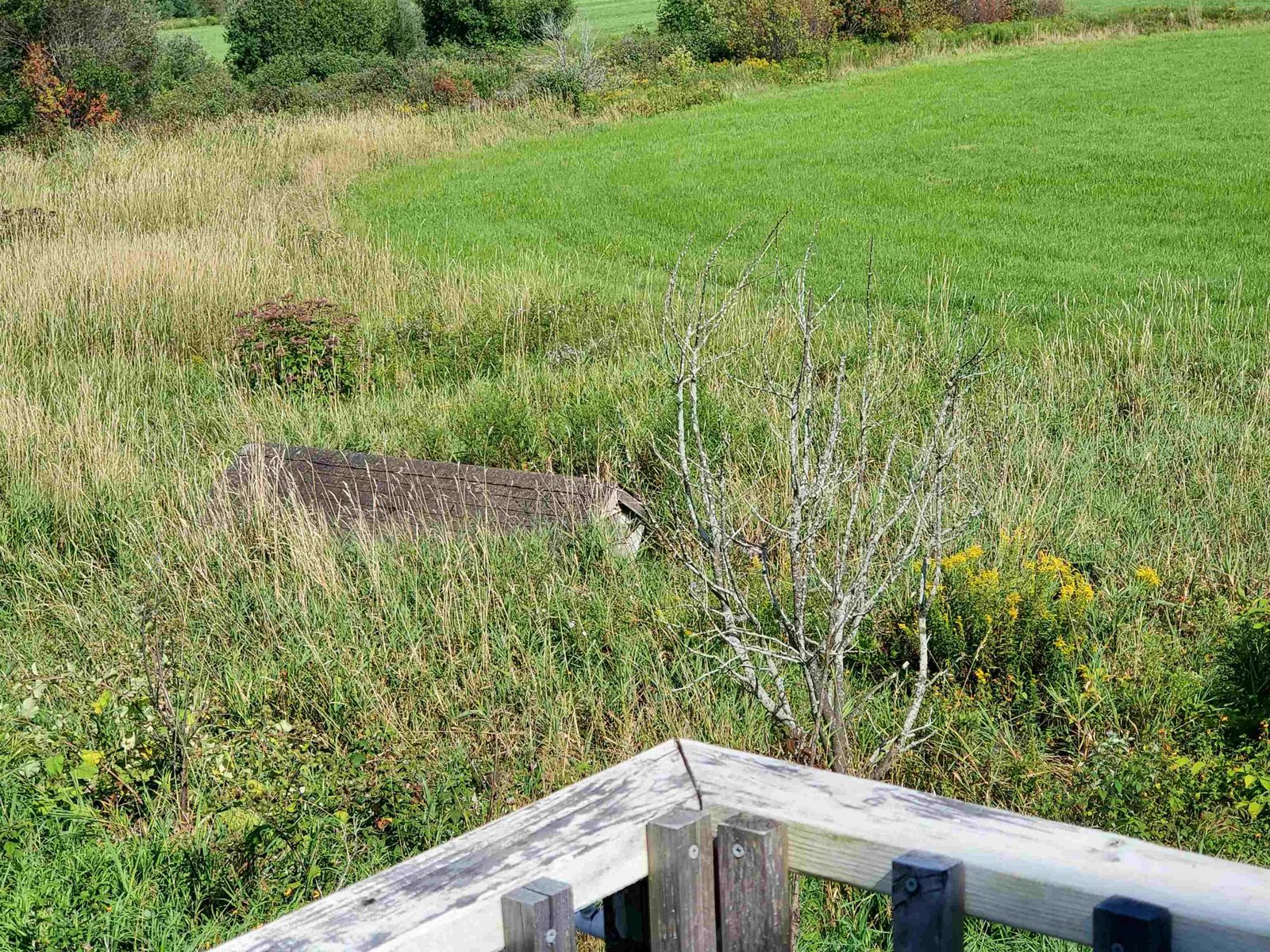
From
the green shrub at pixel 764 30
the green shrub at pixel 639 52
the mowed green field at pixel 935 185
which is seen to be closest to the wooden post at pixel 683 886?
the mowed green field at pixel 935 185

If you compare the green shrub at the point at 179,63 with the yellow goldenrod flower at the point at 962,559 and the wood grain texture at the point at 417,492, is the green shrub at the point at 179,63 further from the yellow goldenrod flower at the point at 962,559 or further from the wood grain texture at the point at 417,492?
the yellow goldenrod flower at the point at 962,559

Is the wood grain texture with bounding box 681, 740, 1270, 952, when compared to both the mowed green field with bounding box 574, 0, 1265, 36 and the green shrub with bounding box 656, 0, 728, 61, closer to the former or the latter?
the green shrub with bounding box 656, 0, 728, 61

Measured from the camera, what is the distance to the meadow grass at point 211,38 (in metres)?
50.0

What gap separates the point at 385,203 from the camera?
16125 mm

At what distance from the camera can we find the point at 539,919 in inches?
54.4

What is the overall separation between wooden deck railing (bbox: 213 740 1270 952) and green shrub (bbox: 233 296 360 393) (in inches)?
264

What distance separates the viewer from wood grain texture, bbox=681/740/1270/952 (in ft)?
4.26

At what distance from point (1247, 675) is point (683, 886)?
2965 millimetres

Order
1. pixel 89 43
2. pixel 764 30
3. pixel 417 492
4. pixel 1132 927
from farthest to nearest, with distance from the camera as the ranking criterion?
pixel 764 30, pixel 89 43, pixel 417 492, pixel 1132 927

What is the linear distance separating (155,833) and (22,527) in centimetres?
309

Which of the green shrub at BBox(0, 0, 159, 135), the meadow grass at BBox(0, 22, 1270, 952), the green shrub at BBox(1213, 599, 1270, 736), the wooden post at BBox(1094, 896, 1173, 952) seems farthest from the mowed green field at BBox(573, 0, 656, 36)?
the wooden post at BBox(1094, 896, 1173, 952)

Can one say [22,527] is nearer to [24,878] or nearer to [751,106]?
[24,878]

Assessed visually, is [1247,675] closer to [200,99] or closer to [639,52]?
[200,99]

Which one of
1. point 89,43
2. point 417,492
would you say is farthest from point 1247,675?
point 89,43
